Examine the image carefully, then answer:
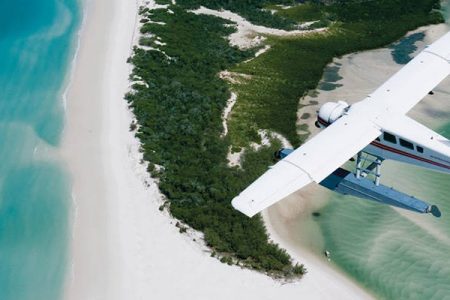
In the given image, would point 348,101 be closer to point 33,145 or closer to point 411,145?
point 411,145

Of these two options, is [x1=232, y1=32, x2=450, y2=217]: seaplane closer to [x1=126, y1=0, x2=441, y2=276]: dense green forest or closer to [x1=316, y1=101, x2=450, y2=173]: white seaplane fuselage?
[x1=316, y1=101, x2=450, y2=173]: white seaplane fuselage

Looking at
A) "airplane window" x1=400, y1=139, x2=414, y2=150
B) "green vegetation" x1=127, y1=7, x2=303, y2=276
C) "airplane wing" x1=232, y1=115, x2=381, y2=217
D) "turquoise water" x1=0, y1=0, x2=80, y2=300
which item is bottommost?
"green vegetation" x1=127, y1=7, x2=303, y2=276

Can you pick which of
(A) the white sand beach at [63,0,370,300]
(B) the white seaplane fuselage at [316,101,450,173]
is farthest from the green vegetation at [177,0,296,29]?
(B) the white seaplane fuselage at [316,101,450,173]

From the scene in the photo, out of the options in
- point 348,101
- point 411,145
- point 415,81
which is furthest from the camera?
point 348,101

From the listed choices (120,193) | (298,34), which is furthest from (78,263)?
(298,34)

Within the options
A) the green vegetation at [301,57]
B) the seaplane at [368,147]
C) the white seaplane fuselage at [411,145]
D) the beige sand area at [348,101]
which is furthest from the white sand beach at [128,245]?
the green vegetation at [301,57]

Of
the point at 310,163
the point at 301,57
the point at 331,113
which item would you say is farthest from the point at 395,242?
the point at 301,57

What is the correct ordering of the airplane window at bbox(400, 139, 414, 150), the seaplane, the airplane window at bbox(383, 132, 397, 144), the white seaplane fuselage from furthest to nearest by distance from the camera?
the airplane window at bbox(383, 132, 397, 144), the airplane window at bbox(400, 139, 414, 150), the white seaplane fuselage, the seaplane
